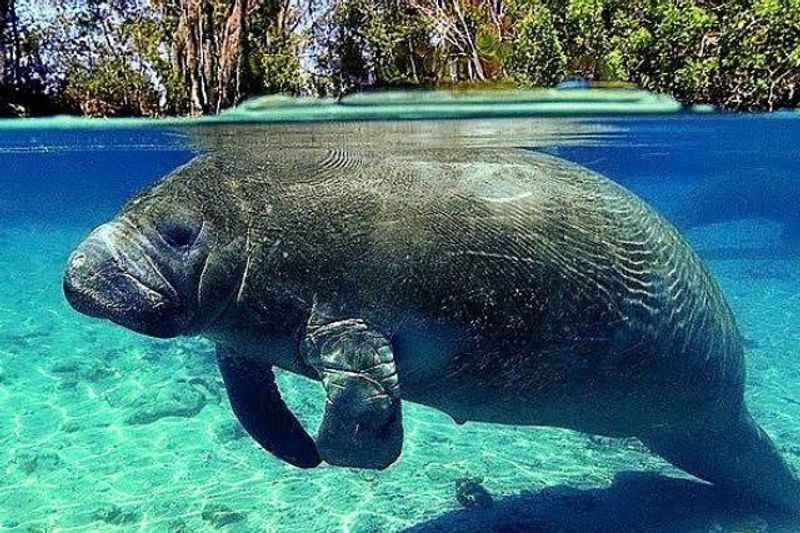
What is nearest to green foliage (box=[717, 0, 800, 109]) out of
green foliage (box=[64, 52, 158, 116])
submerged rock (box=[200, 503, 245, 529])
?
green foliage (box=[64, 52, 158, 116])

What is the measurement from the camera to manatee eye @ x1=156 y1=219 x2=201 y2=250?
10.8 feet

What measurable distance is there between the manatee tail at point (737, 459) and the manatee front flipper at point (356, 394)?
94.5 inches

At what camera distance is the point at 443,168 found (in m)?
4.22

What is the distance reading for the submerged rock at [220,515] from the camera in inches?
246

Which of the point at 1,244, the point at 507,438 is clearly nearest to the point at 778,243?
the point at 507,438

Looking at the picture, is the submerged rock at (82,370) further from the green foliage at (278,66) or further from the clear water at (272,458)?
the green foliage at (278,66)

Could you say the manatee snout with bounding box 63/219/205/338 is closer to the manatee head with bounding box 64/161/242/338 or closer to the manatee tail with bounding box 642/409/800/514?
the manatee head with bounding box 64/161/242/338

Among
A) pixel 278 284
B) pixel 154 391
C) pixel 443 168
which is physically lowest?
pixel 154 391

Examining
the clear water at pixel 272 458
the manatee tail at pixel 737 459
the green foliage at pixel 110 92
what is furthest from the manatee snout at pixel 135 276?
the green foliage at pixel 110 92

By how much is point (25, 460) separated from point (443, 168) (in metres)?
5.62

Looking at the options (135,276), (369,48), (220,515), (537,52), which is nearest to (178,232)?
(135,276)

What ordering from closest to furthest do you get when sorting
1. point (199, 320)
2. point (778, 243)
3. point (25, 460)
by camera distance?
point (199, 320) < point (25, 460) < point (778, 243)

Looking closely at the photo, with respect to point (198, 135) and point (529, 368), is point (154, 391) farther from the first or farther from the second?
point (198, 135)

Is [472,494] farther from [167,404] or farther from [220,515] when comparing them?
[167,404]
